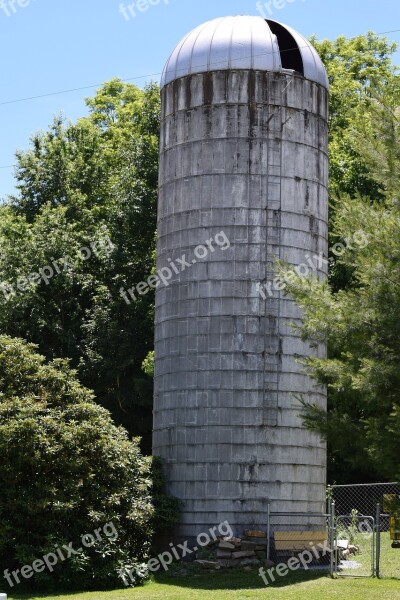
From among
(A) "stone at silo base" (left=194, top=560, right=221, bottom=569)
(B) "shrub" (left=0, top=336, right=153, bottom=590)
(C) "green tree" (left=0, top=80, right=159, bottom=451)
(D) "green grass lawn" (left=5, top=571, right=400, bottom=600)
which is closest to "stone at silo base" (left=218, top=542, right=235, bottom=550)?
(A) "stone at silo base" (left=194, top=560, right=221, bottom=569)

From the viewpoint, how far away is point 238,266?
24047mm

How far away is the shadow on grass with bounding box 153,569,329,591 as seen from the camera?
20.8 metres

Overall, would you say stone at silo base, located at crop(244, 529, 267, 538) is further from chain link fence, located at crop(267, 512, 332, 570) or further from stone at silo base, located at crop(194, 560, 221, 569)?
stone at silo base, located at crop(194, 560, 221, 569)

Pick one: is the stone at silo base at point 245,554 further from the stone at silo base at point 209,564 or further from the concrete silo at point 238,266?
the concrete silo at point 238,266

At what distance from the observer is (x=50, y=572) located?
68.4 ft

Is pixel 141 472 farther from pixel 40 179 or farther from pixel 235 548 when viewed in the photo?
pixel 40 179

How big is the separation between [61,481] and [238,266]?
659 centimetres

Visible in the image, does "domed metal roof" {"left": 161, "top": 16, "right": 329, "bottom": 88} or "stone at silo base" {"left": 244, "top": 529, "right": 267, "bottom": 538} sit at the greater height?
"domed metal roof" {"left": 161, "top": 16, "right": 329, "bottom": 88}

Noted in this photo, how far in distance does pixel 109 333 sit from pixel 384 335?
18853 millimetres

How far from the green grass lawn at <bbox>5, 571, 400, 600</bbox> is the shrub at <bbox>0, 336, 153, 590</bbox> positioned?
921 mm

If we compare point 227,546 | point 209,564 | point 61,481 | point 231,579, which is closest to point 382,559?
point 227,546

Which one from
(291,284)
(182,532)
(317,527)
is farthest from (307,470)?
(291,284)

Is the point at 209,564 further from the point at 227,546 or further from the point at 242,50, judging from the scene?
the point at 242,50

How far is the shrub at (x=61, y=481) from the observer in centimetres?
2088
